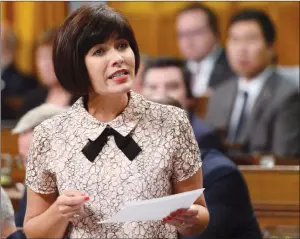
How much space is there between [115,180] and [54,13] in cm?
444

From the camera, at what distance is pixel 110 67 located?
1.60 m

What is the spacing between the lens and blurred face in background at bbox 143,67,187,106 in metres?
3.61

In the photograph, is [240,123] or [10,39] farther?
[10,39]

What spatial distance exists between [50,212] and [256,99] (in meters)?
2.81

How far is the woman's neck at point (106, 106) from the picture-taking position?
1679mm

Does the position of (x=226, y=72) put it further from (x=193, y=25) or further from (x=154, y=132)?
(x=154, y=132)

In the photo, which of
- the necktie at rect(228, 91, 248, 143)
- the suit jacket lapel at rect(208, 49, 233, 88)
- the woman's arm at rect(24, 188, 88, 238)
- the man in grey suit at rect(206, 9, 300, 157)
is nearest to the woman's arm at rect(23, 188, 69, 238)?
the woman's arm at rect(24, 188, 88, 238)

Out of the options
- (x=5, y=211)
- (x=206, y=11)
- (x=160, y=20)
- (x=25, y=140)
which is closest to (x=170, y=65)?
(x=25, y=140)

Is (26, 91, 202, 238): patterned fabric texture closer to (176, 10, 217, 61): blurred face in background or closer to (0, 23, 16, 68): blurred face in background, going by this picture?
(176, 10, 217, 61): blurred face in background

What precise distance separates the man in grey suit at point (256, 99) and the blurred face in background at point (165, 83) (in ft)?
2.03

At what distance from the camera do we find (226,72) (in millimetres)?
5078

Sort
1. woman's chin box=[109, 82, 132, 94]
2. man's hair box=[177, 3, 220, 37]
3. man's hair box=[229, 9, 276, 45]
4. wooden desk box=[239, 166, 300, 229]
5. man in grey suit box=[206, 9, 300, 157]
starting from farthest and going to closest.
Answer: man's hair box=[177, 3, 220, 37] < man's hair box=[229, 9, 276, 45] < man in grey suit box=[206, 9, 300, 157] < wooden desk box=[239, 166, 300, 229] < woman's chin box=[109, 82, 132, 94]

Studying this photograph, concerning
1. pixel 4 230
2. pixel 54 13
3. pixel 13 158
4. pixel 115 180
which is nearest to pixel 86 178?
pixel 115 180

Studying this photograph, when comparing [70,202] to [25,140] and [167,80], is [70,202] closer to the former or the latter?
[25,140]
